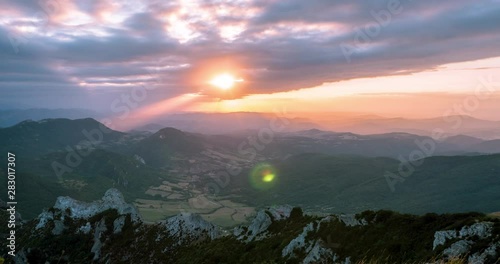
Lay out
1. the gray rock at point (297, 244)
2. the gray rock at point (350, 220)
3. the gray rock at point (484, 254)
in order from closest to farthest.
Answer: the gray rock at point (484, 254) < the gray rock at point (350, 220) < the gray rock at point (297, 244)

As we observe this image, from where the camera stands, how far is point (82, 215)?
472 ft

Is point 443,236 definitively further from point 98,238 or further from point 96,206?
point 96,206

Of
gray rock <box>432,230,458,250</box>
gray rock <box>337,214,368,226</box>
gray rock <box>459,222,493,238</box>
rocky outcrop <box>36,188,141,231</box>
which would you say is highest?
gray rock <box>459,222,493,238</box>

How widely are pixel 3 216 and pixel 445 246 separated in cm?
24415

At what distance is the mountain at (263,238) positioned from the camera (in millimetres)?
38094

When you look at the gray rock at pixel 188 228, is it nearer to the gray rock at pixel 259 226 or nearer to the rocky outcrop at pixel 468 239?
the gray rock at pixel 259 226

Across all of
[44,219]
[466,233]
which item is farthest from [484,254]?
[44,219]

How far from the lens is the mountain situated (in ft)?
125

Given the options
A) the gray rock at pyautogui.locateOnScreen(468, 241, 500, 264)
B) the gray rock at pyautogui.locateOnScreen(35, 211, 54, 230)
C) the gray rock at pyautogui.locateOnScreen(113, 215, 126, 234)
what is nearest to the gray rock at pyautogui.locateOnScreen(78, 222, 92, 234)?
the gray rock at pyautogui.locateOnScreen(113, 215, 126, 234)

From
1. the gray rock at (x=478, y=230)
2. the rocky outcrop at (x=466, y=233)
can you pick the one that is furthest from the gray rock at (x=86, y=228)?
the gray rock at (x=478, y=230)

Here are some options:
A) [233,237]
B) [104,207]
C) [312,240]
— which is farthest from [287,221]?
[104,207]

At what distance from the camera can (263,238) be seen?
232 ft

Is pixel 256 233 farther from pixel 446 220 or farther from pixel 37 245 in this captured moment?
pixel 37 245

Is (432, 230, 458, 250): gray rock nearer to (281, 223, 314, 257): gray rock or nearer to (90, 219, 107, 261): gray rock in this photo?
(281, 223, 314, 257): gray rock
